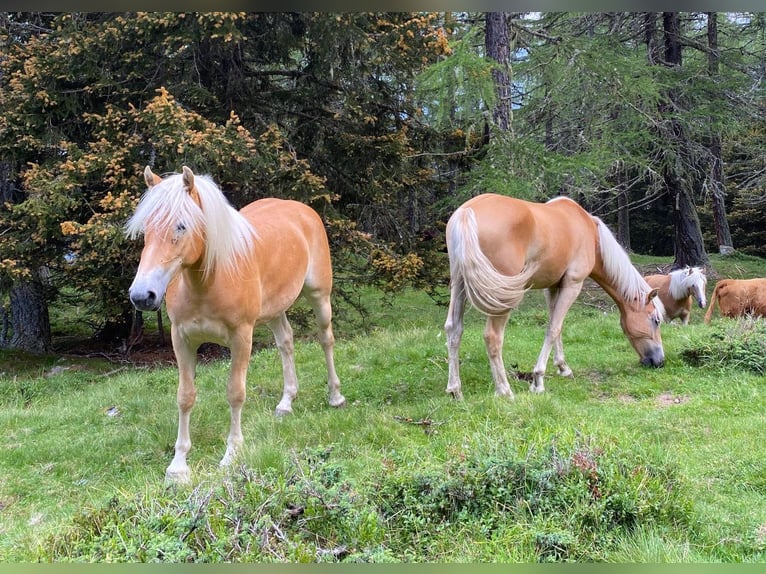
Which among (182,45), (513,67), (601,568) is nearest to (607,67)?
(513,67)

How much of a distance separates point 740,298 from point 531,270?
6336 mm

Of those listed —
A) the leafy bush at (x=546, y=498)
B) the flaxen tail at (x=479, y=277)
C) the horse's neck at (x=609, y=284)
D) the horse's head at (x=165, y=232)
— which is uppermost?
the horse's head at (x=165, y=232)

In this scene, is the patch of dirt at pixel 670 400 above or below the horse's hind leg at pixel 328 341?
below

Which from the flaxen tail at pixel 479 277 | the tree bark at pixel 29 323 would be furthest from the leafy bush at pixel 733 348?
A: the tree bark at pixel 29 323

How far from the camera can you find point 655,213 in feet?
83.1

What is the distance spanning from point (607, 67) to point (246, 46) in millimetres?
6266

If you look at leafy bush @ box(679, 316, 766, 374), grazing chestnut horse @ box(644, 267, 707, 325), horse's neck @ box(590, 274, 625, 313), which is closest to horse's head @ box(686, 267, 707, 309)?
grazing chestnut horse @ box(644, 267, 707, 325)

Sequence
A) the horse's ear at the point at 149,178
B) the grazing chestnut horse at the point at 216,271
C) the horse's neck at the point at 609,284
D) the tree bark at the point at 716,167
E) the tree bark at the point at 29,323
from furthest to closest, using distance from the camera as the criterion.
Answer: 1. the tree bark at the point at 716,167
2. the tree bark at the point at 29,323
3. the horse's neck at the point at 609,284
4. the horse's ear at the point at 149,178
5. the grazing chestnut horse at the point at 216,271

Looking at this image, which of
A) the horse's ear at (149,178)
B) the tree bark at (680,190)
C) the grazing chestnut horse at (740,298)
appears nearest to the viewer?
the horse's ear at (149,178)

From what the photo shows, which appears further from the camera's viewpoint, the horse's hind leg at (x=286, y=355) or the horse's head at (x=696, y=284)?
the horse's head at (x=696, y=284)

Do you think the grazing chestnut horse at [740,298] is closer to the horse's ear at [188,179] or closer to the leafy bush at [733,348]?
the leafy bush at [733,348]

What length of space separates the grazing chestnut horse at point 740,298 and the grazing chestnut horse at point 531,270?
3.66 m

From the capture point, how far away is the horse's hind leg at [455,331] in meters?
5.86

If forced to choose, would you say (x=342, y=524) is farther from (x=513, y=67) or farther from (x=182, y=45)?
Answer: (x=513, y=67)
